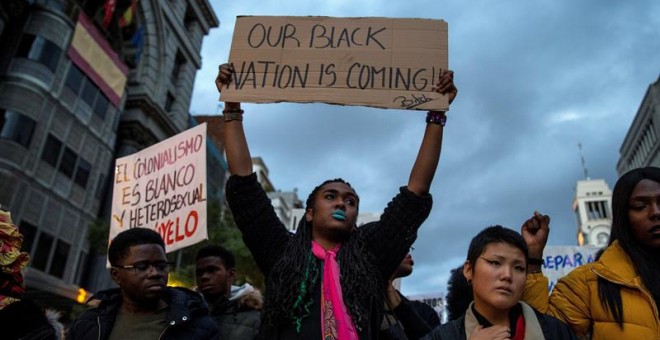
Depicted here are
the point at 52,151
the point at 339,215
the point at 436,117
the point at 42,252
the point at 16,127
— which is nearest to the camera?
the point at 339,215

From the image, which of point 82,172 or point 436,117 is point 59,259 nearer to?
point 82,172

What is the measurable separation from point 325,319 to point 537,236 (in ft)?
3.54

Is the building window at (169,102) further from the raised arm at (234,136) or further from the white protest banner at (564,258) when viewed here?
the raised arm at (234,136)

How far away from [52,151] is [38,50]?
12.5 feet

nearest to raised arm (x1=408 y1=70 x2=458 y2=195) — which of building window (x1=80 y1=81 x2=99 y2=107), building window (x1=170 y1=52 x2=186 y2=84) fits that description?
building window (x1=80 y1=81 x2=99 y2=107)

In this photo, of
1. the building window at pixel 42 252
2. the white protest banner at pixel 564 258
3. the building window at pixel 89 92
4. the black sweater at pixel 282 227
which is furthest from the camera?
the building window at pixel 89 92

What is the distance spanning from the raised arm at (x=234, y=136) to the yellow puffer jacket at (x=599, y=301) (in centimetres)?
153

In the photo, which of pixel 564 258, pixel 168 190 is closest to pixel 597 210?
pixel 564 258

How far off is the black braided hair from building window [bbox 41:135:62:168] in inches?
762

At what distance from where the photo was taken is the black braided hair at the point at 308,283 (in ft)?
7.64

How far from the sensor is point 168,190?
572 cm

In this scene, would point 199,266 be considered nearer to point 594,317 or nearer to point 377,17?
point 377,17

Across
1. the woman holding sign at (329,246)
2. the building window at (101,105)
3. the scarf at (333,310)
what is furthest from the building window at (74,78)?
the scarf at (333,310)

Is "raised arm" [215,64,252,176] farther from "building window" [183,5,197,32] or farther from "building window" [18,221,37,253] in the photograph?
"building window" [183,5,197,32]
